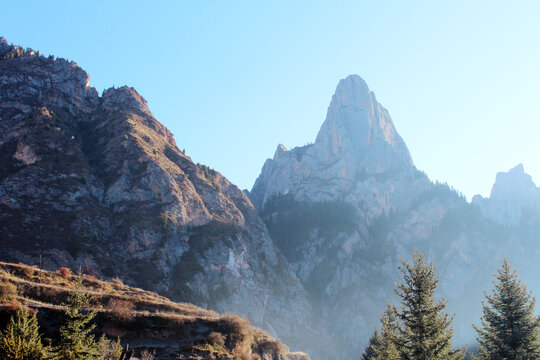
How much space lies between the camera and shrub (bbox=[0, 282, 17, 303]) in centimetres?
2648

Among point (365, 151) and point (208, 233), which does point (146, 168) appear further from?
point (365, 151)

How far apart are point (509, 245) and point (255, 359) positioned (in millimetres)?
168416

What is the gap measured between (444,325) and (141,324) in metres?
22.8

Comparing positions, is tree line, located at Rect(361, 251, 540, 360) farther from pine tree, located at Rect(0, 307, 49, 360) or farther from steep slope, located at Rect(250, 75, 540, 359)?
steep slope, located at Rect(250, 75, 540, 359)

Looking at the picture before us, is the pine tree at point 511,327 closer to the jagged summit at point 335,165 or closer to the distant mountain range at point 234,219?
the distant mountain range at point 234,219

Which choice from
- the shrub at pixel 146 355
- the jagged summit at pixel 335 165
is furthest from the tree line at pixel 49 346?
the jagged summit at pixel 335 165

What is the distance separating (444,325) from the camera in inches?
959

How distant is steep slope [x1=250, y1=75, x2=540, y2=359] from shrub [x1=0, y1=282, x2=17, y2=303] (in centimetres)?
10928

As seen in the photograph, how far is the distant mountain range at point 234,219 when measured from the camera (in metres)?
77.6

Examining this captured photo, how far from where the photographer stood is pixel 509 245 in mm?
166125

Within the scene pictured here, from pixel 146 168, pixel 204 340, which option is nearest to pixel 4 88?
pixel 146 168

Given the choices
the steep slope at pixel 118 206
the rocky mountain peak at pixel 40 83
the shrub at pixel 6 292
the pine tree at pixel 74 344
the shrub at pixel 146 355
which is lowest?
the pine tree at pixel 74 344

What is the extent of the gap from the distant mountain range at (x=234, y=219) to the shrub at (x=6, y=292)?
37435 millimetres

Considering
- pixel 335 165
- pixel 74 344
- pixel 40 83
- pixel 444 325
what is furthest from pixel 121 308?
pixel 335 165
